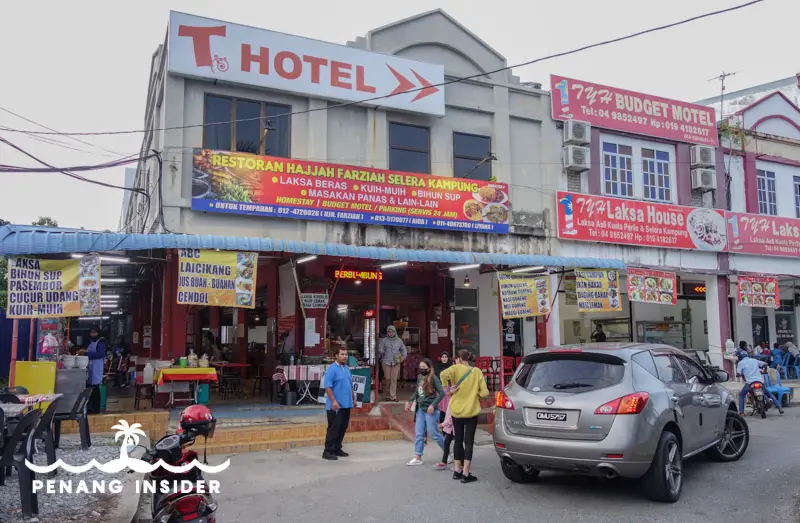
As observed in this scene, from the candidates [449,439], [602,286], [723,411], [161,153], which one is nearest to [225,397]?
[161,153]

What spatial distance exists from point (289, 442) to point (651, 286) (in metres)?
11.7

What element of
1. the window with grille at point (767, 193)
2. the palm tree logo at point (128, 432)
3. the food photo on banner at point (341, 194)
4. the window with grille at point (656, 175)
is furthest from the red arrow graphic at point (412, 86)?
the window with grille at point (767, 193)

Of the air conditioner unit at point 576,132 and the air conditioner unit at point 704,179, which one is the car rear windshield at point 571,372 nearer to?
the air conditioner unit at point 576,132

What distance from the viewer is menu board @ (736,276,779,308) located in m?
20.7

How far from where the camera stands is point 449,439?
9.19 m

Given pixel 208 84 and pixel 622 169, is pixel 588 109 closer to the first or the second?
pixel 622 169

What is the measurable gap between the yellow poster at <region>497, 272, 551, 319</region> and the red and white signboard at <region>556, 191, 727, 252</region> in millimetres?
3714

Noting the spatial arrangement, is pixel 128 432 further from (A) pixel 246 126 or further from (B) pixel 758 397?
(B) pixel 758 397

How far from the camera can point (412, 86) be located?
54.6 ft

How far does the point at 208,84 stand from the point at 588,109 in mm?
10760

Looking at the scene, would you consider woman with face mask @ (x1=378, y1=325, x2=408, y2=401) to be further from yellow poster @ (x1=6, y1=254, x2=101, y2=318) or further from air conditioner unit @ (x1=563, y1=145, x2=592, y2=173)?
air conditioner unit @ (x1=563, y1=145, x2=592, y2=173)

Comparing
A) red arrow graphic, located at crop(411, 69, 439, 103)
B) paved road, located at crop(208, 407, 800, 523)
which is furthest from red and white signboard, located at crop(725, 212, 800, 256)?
paved road, located at crop(208, 407, 800, 523)

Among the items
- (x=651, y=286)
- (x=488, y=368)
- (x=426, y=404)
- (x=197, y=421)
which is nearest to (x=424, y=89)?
(x=488, y=368)

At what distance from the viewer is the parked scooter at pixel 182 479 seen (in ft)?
15.4
